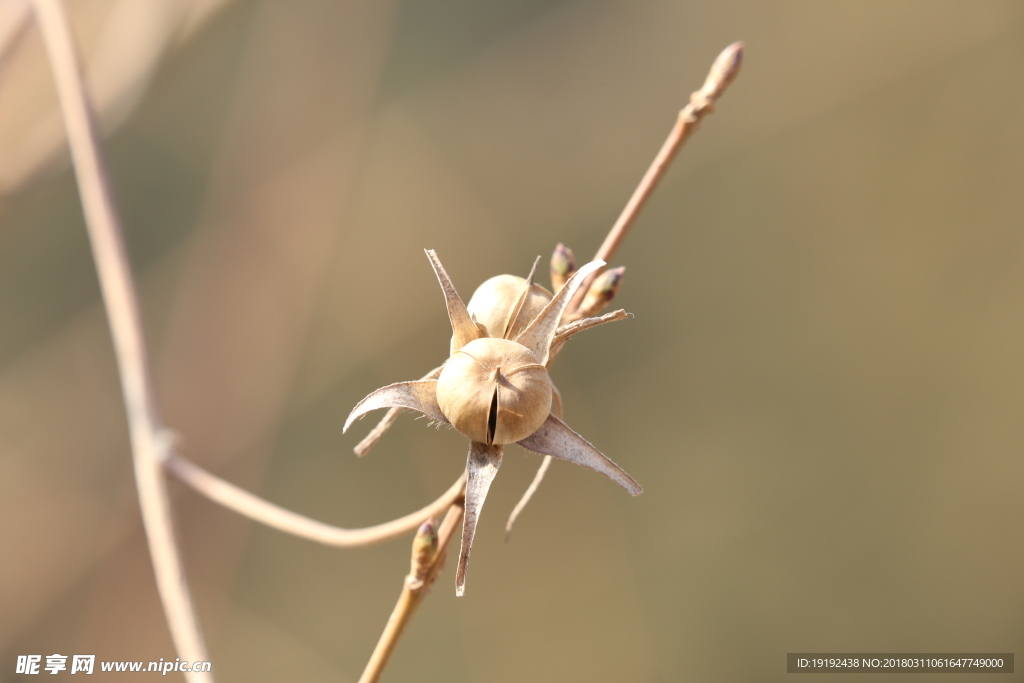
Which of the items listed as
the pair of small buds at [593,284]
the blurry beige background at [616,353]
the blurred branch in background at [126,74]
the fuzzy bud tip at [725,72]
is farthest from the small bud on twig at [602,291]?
the blurry beige background at [616,353]

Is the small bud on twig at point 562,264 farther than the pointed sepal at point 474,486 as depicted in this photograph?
Yes

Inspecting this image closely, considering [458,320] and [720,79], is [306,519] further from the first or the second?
[720,79]

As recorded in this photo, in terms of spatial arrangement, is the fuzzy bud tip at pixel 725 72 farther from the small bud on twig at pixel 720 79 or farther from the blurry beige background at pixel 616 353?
the blurry beige background at pixel 616 353

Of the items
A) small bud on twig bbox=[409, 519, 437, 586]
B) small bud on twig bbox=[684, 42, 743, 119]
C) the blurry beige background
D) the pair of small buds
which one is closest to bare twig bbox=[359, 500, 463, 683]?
small bud on twig bbox=[409, 519, 437, 586]

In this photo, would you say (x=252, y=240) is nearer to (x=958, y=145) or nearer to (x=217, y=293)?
(x=217, y=293)

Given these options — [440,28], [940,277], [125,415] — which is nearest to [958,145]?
[940,277]

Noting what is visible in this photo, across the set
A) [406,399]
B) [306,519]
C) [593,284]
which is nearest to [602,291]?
[593,284]

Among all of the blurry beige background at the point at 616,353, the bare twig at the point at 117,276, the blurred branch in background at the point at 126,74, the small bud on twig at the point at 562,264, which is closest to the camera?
the small bud on twig at the point at 562,264
